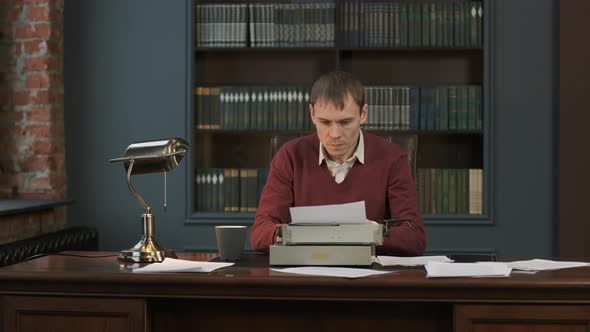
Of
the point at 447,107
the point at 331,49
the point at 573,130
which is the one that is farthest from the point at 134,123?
the point at 573,130

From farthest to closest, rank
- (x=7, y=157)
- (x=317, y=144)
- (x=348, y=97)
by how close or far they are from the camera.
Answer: (x=7, y=157), (x=317, y=144), (x=348, y=97)

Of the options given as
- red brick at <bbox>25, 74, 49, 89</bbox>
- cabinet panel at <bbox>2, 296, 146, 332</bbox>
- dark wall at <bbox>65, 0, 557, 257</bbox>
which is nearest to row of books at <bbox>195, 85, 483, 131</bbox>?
dark wall at <bbox>65, 0, 557, 257</bbox>

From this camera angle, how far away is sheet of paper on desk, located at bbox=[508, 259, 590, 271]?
214 cm

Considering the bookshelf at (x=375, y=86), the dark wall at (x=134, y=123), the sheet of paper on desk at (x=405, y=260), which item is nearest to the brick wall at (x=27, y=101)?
the dark wall at (x=134, y=123)

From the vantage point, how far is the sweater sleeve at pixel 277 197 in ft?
8.84

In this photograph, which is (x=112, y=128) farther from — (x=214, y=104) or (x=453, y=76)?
(x=453, y=76)

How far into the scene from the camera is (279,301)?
82.7 inches

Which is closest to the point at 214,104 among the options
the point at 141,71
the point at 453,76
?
the point at 141,71

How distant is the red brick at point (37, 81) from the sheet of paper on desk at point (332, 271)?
2531 millimetres

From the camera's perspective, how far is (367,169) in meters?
2.79

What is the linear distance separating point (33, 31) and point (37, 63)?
0.16 metres

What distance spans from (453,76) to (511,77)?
0.33 meters

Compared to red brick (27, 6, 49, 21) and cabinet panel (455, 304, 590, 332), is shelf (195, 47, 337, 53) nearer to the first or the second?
red brick (27, 6, 49, 21)

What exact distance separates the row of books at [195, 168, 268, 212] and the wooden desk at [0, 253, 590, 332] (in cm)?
225
